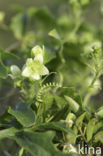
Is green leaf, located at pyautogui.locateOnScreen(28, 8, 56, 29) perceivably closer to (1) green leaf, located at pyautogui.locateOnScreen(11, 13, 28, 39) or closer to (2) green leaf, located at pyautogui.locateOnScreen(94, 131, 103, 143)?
(1) green leaf, located at pyautogui.locateOnScreen(11, 13, 28, 39)

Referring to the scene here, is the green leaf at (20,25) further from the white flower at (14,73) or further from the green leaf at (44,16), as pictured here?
the white flower at (14,73)

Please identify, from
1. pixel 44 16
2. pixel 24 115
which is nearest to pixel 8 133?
Result: pixel 24 115

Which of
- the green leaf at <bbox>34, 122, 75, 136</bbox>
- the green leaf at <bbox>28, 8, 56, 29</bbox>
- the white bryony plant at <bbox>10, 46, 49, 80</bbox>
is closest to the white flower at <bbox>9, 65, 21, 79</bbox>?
the white bryony plant at <bbox>10, 46, 49, 80</bbox>

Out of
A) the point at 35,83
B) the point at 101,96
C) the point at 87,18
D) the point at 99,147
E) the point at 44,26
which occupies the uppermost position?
the point at 87,18

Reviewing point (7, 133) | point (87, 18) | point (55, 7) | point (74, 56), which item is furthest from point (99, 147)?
point (87, 18)

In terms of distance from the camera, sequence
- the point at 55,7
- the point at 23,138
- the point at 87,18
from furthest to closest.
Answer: the point at 87,18 < the point at 55,7 < the point at 23,138

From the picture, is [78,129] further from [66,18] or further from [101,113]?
[66,18]

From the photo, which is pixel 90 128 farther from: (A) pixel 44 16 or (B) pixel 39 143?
(A) pixel 44 16
